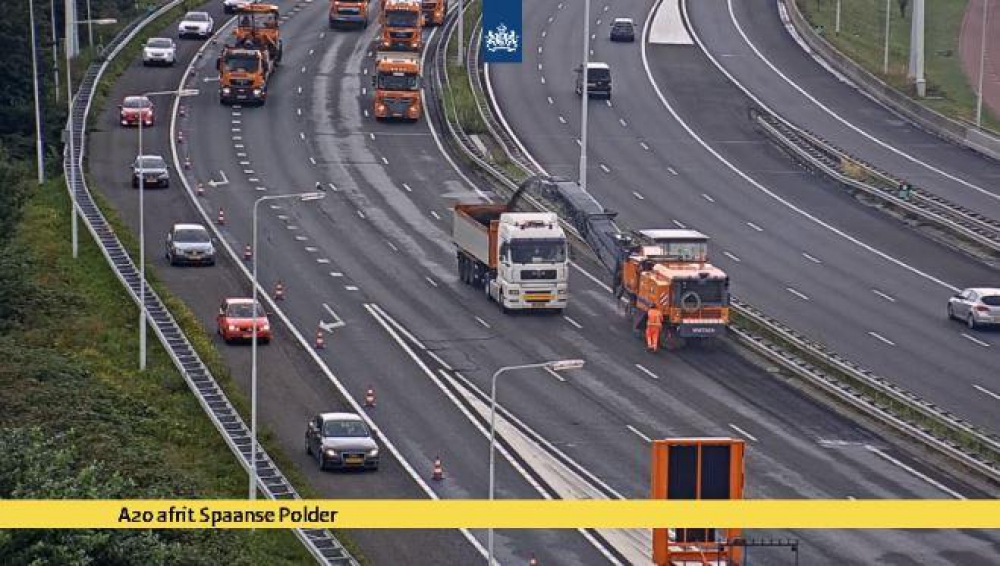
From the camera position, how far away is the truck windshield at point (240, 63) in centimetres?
10831

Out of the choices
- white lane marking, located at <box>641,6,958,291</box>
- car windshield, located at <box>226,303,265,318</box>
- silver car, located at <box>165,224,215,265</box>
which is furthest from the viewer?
white lane marking, located at <box>641,6,958,291</box>

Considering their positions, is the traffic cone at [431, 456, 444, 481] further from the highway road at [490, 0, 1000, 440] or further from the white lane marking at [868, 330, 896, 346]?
the white lane marking at [868, 330, 896, 346]

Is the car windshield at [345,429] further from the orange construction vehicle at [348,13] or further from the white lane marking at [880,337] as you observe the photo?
the orange construction vehicle at [348,13]

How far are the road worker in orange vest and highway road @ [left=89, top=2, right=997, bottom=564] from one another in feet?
1.60

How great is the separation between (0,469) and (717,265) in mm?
49321

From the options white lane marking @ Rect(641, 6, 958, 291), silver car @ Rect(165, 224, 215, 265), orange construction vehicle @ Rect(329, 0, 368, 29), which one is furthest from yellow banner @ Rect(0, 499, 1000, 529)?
orange construction vehicle @ Rect(329, 0, 368, 29)

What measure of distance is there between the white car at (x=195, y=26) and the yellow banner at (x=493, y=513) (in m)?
112

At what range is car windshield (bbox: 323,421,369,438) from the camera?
184 ft

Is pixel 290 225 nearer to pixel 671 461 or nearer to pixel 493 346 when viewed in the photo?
pixel 493 346

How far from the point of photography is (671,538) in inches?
1230

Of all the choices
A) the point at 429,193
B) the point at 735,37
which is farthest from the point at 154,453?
the point at 735,37

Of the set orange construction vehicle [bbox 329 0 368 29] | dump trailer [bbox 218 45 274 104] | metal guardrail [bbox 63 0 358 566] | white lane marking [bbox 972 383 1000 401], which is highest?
orange construction vehicle [bbox 329 0 368 29]

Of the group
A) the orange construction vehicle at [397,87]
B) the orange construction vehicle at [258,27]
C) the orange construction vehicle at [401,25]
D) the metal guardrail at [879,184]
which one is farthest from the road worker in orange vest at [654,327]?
the orange construction vehicle at [401,25]

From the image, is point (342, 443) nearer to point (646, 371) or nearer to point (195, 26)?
point (646, 371)
